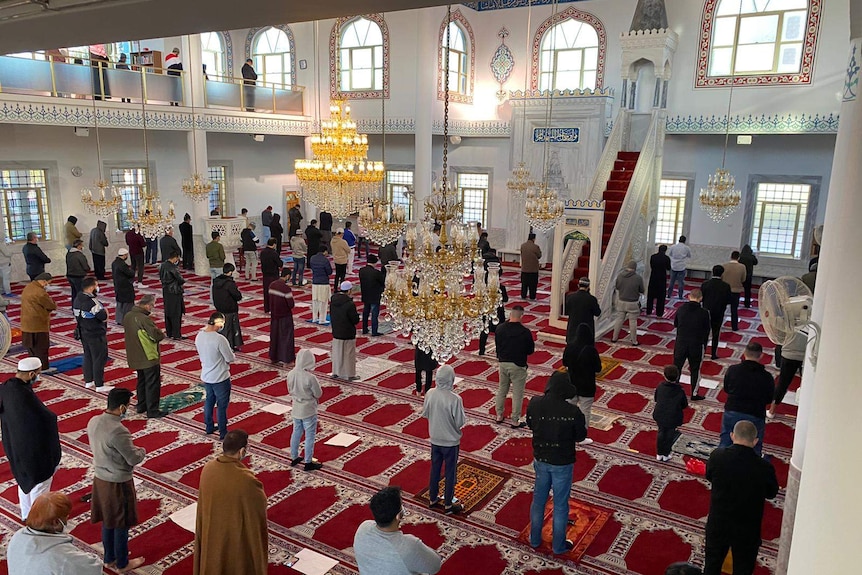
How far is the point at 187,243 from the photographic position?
500 inches

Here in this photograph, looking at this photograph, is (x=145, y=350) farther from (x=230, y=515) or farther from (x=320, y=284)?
(x=320, y=284)

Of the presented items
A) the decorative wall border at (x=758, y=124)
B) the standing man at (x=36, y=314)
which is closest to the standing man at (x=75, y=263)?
the standing man at (x=36, y=314)

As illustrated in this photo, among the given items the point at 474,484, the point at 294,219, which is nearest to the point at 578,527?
the point at 474,484

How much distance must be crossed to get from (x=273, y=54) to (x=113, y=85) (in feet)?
18.4

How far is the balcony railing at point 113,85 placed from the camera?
9.52 m

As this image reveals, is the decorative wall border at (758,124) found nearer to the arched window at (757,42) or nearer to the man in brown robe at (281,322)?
the arched window at (757,42)

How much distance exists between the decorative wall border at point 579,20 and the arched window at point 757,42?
1.94m

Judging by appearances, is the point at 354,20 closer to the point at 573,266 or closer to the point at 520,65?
the point at 520,65

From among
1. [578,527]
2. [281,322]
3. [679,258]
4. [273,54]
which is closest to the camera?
[578,527]

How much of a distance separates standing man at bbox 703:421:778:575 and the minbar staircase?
238 inches

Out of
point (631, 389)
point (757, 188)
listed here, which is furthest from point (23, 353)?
point (757, 188)

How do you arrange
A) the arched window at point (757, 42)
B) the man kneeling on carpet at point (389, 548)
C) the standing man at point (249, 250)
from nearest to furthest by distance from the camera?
the man kneeling on carpet at point (389, 548)
the arched window at point (757, 42)
the standing man at point (249, 250)

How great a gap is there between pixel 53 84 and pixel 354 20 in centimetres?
685

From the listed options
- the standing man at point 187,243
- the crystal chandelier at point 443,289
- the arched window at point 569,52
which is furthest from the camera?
the arched window at point 569,52
